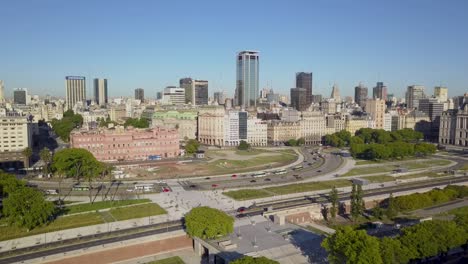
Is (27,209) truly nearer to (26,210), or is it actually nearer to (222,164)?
(26,210)

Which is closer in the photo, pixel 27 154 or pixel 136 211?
pixel 136 211

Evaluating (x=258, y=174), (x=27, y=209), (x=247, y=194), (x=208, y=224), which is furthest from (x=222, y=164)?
(x=208, y=224)

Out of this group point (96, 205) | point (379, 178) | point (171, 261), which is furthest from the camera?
point (379, 178)

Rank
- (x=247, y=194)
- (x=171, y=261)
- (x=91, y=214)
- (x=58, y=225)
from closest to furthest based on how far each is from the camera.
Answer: (x=171, y=261), (x=58, y=225), (x=91, y=214), (x=247, y=194)

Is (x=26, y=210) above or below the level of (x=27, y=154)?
below

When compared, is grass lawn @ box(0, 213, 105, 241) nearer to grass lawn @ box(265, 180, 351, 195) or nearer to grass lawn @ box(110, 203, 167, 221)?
grass lawn @ box(110, 203, 167, 221)

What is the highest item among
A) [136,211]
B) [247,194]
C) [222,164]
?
[222,164]

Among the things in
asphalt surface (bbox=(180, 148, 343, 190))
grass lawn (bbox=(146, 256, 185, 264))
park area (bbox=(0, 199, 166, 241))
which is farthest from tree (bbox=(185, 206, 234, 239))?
asphalt surface (bbox=(180, 148, 343, 190))

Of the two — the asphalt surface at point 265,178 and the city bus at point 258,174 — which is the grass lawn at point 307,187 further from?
the city bus at point 258,174
